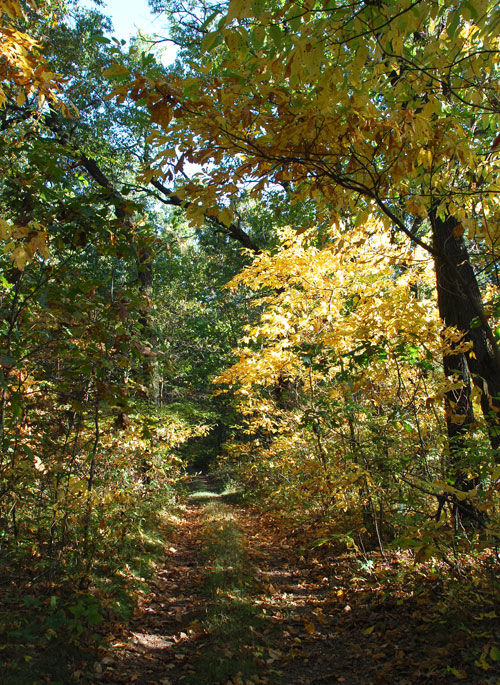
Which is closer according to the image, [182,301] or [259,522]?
[259,522]

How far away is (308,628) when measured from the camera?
3736 mm

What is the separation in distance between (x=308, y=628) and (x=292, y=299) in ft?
12.7

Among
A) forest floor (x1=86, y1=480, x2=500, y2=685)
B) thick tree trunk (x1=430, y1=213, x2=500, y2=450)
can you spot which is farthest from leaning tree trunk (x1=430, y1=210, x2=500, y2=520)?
forest floor (x1=86, y1=480, x2=500, y2=685)

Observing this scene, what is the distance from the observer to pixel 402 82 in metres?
2.19

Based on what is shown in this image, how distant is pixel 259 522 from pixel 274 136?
8.19 m

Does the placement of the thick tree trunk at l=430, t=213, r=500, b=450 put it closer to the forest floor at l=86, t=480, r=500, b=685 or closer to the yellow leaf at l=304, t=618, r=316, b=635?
→ the forest floor at l=86, t=480, r=500, b=685

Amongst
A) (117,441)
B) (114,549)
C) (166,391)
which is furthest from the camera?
(166,391)

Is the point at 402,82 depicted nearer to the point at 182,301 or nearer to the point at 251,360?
the point at 251,360

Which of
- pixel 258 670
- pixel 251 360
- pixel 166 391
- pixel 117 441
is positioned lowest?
pixel 258 670

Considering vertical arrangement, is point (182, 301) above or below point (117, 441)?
above

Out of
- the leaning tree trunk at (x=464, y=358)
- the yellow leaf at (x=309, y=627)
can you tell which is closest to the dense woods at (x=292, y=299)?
the leaning tree trunk at (x=464, y=358)

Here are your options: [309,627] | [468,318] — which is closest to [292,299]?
[468,318]

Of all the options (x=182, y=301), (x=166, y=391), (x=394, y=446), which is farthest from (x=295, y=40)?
(x=166, y=391)

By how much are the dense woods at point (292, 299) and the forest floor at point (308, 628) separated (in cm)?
10
